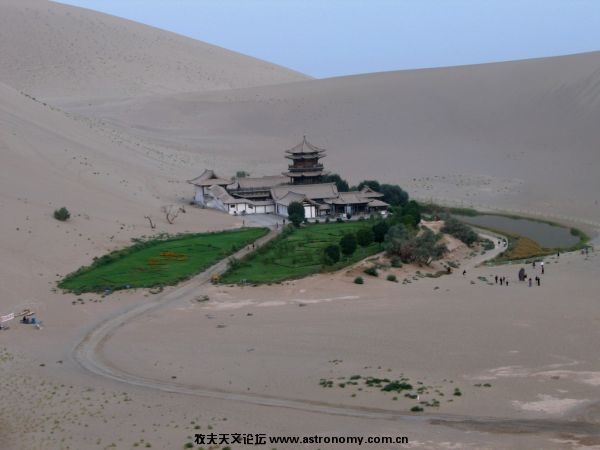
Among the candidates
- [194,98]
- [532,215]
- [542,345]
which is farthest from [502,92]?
[542,345]

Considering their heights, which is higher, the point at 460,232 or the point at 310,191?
the point at 310,191

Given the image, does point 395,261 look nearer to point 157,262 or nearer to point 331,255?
point 331,255

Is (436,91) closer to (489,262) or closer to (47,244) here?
(489,262)

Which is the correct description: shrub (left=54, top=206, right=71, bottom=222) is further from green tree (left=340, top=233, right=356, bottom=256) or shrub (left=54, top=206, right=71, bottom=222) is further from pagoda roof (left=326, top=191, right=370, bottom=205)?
pagoda roof (left=326, top=191, right=370, bottom=205)

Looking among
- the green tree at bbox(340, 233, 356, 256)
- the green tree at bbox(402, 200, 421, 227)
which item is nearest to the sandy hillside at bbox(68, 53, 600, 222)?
the green tree at bbox(402, 200, 421, 227)

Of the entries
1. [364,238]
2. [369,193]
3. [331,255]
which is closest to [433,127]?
[369,193]

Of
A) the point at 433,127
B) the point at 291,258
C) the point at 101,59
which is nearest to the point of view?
the point at 291,258
